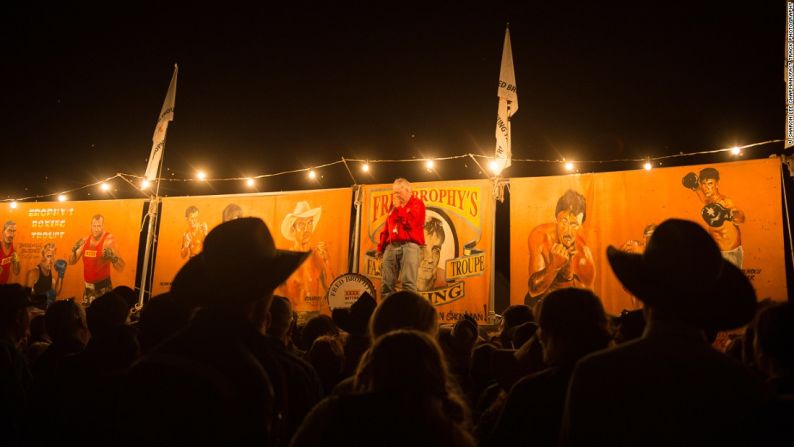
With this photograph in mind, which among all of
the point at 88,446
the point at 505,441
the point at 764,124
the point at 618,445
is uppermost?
the point at 764,124

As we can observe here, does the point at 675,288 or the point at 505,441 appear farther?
the point at 505,441

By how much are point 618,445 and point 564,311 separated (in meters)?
0.85

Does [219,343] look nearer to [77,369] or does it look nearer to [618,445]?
[618,445]

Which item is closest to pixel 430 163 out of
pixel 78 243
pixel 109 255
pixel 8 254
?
pixel 109 255

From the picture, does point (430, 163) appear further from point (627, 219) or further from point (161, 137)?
point (161, 137)

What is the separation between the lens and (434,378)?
1.89 m

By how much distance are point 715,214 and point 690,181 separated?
799 mm

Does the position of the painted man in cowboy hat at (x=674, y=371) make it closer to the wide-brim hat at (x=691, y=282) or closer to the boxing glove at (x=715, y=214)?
the wide-brim hat at (x=691, y=282)

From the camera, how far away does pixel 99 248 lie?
1546 cm

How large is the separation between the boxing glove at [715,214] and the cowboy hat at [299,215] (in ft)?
28.5

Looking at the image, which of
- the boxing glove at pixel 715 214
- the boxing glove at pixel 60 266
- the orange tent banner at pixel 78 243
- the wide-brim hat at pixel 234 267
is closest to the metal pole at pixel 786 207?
the boxing glove at pixel 715 214

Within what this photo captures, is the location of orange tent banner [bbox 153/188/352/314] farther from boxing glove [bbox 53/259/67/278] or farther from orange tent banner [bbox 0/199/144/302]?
boxing glove [bbox 53/259/67/278]

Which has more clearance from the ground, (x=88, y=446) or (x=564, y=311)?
(x=564, y=311)

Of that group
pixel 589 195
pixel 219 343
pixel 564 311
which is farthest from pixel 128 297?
pixel 589 195
